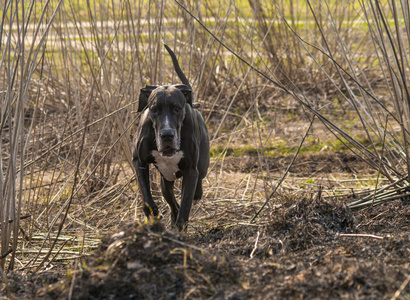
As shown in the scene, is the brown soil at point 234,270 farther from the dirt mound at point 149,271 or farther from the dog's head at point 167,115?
the dog's head at point 167,115

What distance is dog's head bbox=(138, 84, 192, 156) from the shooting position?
11.4 ft

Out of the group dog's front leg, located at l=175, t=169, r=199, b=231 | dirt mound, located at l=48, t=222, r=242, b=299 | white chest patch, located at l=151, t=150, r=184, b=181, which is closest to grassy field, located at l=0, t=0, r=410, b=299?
dirt mound, located at l=48, t=222, r=242, b=299

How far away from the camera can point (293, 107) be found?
25.2 ft

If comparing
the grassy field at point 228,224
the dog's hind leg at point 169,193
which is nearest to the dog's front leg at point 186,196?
the grassy field at point 228,224

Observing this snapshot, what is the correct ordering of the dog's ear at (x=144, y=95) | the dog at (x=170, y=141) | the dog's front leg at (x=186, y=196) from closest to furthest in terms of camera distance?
the dog at (x=170, y=141) → the dog's front leg at (x=186, y=196) → the dog's ear at (x=144, y=95)

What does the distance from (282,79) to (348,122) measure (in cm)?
110

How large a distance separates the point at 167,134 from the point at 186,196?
0.52 metres

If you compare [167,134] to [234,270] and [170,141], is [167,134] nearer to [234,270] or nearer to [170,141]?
[170,141]

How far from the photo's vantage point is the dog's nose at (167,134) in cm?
344

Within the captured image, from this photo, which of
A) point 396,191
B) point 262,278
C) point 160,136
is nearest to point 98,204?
point 160,136

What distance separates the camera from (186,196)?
377 centimetres

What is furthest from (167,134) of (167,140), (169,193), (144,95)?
(169,193)

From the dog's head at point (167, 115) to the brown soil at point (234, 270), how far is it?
27.0 inches

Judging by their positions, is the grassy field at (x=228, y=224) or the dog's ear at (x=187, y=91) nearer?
the grassy field at (x=228, y=224)
